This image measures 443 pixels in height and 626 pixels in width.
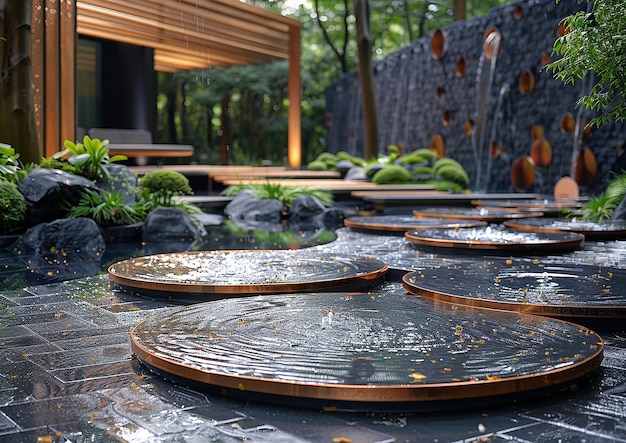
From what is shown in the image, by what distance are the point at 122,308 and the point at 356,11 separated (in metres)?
14.2

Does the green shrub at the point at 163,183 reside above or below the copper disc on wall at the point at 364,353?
above

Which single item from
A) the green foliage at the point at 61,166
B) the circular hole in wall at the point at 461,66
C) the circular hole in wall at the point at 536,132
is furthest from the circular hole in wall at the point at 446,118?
the green foliage at the point at 61,166

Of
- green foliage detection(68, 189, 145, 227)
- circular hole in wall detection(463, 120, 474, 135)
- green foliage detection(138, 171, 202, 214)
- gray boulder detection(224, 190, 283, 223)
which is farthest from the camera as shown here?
circular hole in wall detection(463, 120, 474, 135)

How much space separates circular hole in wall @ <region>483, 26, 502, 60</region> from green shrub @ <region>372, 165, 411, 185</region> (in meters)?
3.43

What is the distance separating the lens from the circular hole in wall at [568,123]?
44.5 ft

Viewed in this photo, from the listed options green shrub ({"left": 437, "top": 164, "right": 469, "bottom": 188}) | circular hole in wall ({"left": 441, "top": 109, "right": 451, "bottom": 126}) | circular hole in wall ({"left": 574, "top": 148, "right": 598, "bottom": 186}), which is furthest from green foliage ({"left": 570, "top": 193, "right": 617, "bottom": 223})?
circular hole in wall ({"left": 441, "top": 109, "right": 451, "bottom": 126})

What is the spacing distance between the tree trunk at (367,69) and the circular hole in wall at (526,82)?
4028mm

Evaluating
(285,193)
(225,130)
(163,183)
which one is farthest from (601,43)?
(225,130)

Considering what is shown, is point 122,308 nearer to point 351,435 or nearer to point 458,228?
point 351,435

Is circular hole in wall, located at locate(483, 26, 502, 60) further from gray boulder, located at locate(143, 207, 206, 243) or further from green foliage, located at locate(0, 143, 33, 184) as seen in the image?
green foliage, located at locate(0, 143, 33, 184)

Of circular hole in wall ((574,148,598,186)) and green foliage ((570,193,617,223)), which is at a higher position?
circular hole in wall ((574,148,598,186))

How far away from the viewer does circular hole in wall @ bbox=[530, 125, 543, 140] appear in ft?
47.4

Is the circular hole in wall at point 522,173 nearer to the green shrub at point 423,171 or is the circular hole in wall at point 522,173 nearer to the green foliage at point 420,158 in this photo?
the green shrub at point 423,171

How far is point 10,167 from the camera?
809 cm
